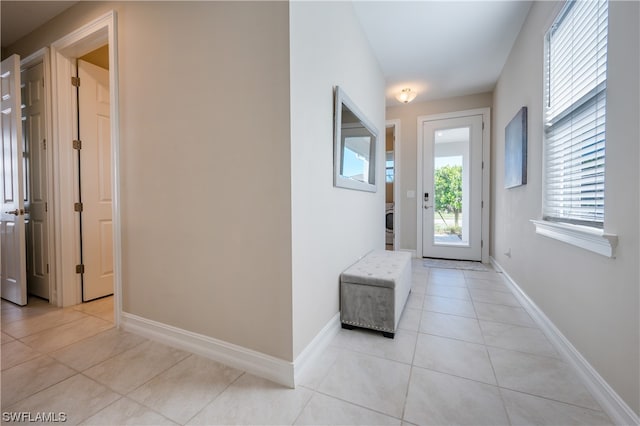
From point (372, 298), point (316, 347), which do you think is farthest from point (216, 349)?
point (372, 298)

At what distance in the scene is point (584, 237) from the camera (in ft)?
4.75

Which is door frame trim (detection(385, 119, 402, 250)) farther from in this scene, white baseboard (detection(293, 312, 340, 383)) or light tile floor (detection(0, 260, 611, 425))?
white baseboard (detection(293, 312, 340, 383))

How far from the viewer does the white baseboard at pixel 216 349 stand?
1.44m

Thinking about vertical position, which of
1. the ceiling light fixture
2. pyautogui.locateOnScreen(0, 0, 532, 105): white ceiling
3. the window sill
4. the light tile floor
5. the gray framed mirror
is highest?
pyautogui.locateOnScreen(0, 0, 532, 105): white ceiling

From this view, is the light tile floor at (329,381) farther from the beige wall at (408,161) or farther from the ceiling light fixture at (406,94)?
the ceiling light fixture at (406,94)

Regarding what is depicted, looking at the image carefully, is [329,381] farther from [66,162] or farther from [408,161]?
[408,161]

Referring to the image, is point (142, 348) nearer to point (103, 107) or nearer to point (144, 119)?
point (144, 119)

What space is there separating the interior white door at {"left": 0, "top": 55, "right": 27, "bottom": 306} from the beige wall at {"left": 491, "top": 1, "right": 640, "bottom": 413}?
166 inches

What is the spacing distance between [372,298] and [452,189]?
3.18 meters

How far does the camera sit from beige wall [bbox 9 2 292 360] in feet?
4.67

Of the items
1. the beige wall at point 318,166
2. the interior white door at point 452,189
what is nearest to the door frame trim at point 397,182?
the interior white door at point 452,189

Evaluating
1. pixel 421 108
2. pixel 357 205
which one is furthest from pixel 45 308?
pixel 421 108

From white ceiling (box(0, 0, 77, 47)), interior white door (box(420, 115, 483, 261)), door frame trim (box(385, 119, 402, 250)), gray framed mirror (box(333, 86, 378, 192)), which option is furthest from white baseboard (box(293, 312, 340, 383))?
white ceiling (box(0, 0, 77, 47))

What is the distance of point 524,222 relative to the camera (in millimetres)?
2590
